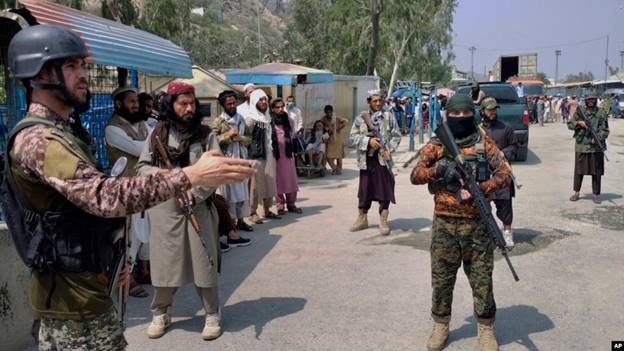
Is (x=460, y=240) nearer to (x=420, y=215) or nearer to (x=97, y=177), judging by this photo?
(x=97, y=177)

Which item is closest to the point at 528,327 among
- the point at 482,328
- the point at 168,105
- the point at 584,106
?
the point at 482,328

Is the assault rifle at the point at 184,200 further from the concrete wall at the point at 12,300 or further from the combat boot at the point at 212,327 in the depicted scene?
the concrete wall at the point at 12,300

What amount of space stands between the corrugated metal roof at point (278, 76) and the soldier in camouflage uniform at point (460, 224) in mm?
7579

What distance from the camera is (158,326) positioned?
4.21 m

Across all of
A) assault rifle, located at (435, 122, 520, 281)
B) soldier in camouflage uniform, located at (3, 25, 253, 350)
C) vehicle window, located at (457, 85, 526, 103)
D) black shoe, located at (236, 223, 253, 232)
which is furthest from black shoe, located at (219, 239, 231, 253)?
vehicle window, located at (457, 85, 526, 103)

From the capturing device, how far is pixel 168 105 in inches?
157

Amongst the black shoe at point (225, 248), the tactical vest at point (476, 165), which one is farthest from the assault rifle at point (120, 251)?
the black shoe at point (225, 248)

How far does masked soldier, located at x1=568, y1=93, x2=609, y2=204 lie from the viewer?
857 centimetres

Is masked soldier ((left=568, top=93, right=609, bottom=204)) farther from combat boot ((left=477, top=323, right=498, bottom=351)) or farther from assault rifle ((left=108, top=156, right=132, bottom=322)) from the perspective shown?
assault rifle ((left=108, top=156, right=132, bottom=322))

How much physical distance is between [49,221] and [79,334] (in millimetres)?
457

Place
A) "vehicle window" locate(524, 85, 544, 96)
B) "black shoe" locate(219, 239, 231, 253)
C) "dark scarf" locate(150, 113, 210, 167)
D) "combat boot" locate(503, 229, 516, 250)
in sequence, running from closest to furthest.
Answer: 1. "dark scarf" locate(150, 113, 210, 167)
2. "combat boot" locate(503, 229, 516, 250)
3. "black shoe" locate(219, 239, 231, 253)
4. "vehicle window" locate(524, 85, 544, 96)

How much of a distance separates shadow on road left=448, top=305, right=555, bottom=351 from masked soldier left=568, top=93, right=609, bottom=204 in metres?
4.90

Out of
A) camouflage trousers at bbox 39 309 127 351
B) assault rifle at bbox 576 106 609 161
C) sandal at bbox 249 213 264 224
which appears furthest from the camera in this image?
assault rifle at bbox 576 106 609 161

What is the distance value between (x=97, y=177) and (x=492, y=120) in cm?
573
